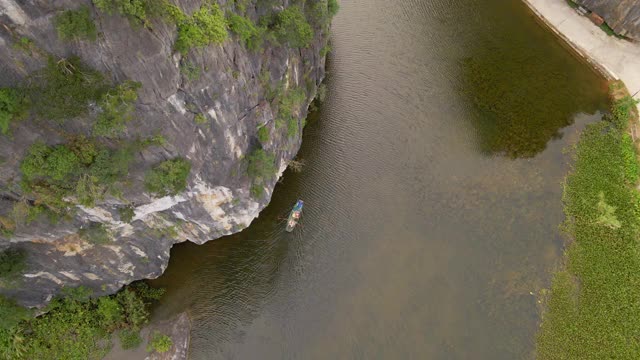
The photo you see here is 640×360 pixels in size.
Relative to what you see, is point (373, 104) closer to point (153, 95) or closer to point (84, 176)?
point (153, 95)

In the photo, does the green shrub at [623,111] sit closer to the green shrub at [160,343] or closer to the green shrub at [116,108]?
the green shrub at [116,108]

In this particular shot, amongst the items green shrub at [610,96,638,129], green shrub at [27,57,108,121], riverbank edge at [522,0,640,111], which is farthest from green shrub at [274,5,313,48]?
green shrub at [610,96,638,129]

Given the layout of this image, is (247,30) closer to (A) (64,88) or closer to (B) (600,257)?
(A) (64,88)

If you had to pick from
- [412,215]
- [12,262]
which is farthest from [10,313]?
[412,215]

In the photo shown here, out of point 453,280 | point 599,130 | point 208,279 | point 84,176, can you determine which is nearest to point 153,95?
point 84,176

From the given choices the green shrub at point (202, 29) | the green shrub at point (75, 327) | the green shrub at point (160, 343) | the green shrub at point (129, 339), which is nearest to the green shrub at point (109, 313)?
the green shrub at point (75, 327)

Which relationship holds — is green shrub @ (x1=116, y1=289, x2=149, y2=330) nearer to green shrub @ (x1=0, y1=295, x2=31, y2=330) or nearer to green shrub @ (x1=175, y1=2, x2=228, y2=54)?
green shrub @ (x1=0, y1=295, x2=31, y2=330)
